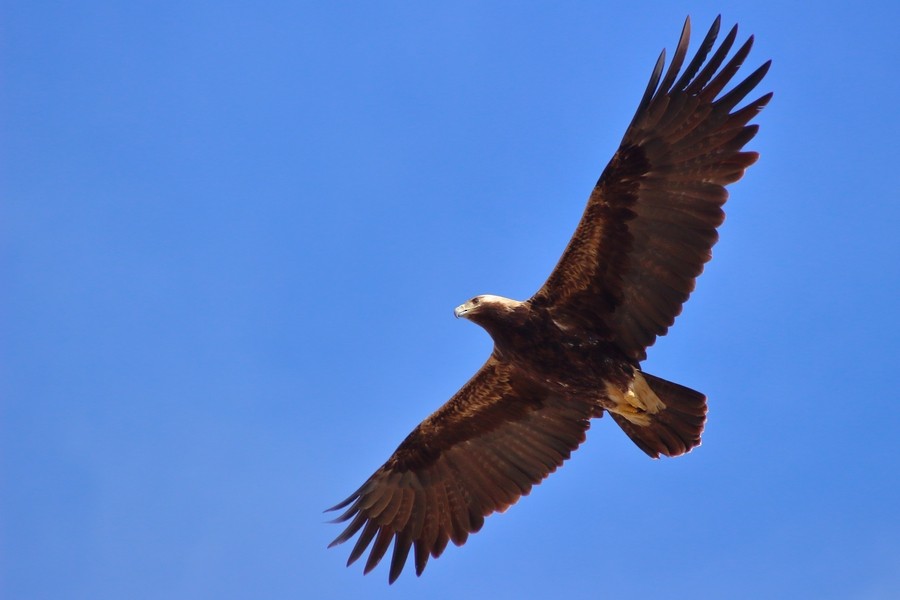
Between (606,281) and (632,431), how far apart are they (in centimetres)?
176

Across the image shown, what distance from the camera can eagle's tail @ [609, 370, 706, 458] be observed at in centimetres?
1213

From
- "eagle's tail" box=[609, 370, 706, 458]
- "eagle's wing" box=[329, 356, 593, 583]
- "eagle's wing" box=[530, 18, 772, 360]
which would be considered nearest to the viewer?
"eagle's wing" box=[530, 18, 772, 360]

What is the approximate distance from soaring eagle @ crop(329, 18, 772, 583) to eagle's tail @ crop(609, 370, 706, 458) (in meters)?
0.02

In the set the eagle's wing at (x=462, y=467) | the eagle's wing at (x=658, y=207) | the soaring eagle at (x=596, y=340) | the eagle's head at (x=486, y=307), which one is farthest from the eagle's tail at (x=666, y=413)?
the eagle's head at (x=486, y=307)

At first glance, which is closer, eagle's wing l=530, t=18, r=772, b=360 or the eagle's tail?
eagle's wing l=530, t=18, r=772, b=360

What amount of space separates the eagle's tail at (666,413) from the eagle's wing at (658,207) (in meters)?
0.39

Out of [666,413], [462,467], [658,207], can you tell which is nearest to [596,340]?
[666,413]

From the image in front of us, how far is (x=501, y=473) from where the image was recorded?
13.7 metres

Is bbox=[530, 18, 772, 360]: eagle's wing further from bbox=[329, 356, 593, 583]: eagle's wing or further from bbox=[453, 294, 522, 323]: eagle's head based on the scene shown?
bbox=[329, 356, 593, 583]: eagle's wing

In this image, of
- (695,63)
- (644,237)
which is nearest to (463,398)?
(644,237)

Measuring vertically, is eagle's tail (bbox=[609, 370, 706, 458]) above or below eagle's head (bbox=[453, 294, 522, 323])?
below

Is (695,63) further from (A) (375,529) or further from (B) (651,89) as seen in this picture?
(A) (375,529)

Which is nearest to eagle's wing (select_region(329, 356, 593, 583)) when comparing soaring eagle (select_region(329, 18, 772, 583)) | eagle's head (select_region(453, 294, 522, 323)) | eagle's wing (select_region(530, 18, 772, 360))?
soaring eagle (select_region(329, 18, 772, 583))

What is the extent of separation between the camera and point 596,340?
40.3ft
